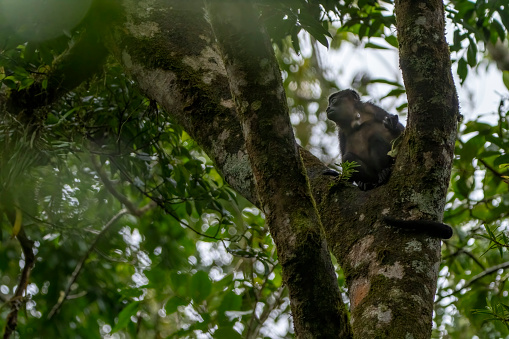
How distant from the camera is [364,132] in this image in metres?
5.61

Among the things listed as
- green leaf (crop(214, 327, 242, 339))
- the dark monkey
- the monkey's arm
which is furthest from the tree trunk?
the monkey's arm

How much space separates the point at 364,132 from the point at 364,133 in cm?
2

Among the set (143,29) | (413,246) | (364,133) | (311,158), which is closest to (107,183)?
(143,29)

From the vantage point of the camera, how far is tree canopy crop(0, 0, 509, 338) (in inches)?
85.1

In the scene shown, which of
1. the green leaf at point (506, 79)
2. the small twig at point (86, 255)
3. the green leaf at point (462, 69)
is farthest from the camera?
the small twig at point (86, 255)

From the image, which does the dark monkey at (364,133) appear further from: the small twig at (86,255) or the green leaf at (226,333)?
the small twig at (86,255)

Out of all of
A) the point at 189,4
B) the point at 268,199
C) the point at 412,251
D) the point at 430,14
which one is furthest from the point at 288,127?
the point at 189,4

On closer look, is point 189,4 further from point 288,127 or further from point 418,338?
point 418,338

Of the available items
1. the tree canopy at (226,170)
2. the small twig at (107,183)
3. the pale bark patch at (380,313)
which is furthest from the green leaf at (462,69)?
the small twig at (107,183)

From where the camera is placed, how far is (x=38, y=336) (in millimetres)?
5664

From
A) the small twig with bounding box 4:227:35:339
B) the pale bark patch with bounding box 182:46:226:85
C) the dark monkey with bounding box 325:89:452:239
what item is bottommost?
the small twig with bounding box 4:227:35:339

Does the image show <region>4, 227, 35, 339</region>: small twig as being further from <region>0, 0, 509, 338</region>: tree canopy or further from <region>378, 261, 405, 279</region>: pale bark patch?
<region>378, 261, 405, 279</region>: pale bark patch

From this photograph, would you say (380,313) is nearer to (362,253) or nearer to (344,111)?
(362,253)

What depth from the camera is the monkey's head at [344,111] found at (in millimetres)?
5812
